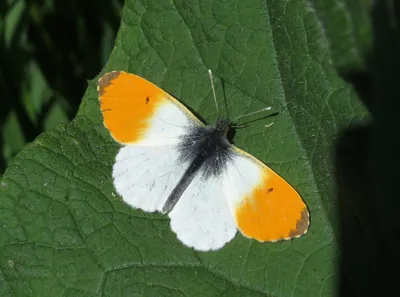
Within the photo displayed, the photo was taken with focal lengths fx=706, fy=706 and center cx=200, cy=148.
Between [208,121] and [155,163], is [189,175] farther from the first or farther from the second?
[208,121]

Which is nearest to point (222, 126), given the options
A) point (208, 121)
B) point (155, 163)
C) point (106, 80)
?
point (208, 121)

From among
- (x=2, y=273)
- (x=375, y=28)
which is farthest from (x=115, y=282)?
(x=375, y=28)

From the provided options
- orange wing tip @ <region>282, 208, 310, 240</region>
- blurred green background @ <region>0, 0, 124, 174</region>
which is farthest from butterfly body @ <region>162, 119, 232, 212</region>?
blurred green background @ <region>0, 0, 124, 174</region>

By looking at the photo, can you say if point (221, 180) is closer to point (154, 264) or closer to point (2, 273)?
point (154, 264)

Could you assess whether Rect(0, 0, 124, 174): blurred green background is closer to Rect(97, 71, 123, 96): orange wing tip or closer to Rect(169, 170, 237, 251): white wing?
Rect(97, 71, 123, 96): orange wing tip

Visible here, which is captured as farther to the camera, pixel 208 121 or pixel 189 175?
pixel 208 121

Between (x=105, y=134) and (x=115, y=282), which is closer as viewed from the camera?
(x=115, y=282)
